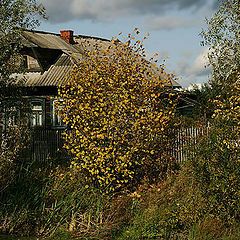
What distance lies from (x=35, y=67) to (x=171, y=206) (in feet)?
51.0

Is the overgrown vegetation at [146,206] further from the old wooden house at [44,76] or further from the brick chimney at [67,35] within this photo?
the brick chimney at [67,35]

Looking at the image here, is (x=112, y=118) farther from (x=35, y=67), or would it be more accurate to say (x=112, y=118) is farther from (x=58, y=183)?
(x=35, y=67)

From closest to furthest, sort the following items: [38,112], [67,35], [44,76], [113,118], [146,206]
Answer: [113,118] < [146,206] < [44,76] < [38,112] < [67,35]

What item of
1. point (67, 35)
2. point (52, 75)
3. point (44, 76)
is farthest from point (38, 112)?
point (67, 35)

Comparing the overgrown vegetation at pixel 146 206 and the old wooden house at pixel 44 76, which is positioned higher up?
the old wooden house at pixel 44 76

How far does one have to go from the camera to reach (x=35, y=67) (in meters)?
22.8

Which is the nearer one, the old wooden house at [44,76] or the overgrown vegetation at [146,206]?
the overgrown vegetation at [146,206]

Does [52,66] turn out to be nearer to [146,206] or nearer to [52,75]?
[52,75]

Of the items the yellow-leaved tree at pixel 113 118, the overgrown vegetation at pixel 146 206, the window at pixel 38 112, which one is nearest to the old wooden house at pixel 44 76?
the window at pixel 38 112

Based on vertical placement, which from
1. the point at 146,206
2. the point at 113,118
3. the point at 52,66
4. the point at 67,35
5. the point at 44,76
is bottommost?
the point at 146,206

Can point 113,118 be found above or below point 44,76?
below

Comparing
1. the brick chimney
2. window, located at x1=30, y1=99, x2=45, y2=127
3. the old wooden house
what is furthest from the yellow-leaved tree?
the brick chimney

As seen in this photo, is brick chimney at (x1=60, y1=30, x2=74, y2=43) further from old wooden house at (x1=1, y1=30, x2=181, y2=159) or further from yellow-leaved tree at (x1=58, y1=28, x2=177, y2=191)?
yellow-leaved tree at (x1=58, y1=28, x2=177, y2=191)

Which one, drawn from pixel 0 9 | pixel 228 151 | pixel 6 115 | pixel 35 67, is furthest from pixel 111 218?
pixel 35 67
